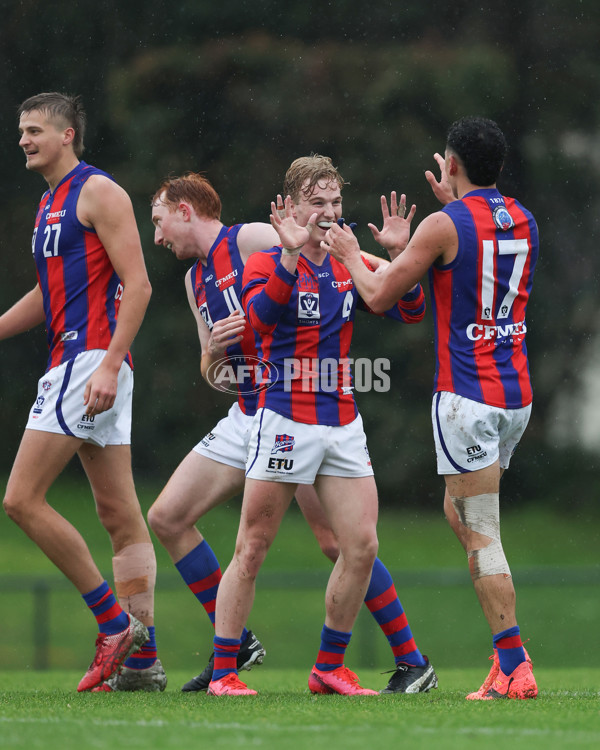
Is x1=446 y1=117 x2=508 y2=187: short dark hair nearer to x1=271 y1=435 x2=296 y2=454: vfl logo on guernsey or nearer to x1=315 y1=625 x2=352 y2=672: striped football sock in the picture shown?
x1=271 y1=435 x2=296 y2=454: vfl logo on guernsey

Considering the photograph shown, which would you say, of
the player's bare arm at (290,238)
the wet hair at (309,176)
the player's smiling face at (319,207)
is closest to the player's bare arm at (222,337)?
the player's bare arm at (290,238)

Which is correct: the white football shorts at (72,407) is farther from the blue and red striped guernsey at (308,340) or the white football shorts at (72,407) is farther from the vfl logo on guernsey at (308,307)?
the vfl logo on guernsey at (308,307)

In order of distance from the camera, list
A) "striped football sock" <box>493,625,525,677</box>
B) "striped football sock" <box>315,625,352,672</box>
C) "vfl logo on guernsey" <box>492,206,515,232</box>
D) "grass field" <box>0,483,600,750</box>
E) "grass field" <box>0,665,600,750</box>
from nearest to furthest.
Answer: "grass field" <box>0,665,600,750</box>
"grass field" <box>0,483,600,750</box>
"striped football sock" <box>493,625,525,677</box>
"vfl logo on guernsey" <box>492,206,515,232</box>
"striped football sock" <box>315,625,352,672</box>

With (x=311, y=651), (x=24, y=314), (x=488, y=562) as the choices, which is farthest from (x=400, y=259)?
(x=311, y=651)

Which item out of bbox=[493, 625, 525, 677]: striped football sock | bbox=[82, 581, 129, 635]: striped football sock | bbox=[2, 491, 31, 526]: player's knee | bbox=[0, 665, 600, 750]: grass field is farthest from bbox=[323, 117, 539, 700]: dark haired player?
bbox=[2, 491, 31, 526]: player's knee

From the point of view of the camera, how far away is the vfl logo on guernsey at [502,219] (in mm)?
4914

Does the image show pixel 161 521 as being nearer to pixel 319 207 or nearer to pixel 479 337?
pixel 319 207

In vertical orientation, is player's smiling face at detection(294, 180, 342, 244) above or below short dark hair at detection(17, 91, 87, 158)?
below

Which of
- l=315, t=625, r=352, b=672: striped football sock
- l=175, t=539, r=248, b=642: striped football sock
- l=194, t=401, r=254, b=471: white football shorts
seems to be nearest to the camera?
l=315, t=625, r=352, b=672: striped football sock

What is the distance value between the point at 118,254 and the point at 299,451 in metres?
1.14

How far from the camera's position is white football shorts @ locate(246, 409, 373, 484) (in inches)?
200

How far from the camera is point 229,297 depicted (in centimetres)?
572

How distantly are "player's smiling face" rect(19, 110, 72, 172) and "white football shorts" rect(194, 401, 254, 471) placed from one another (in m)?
1.38

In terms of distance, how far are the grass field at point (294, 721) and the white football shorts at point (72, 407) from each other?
3.52 ft
